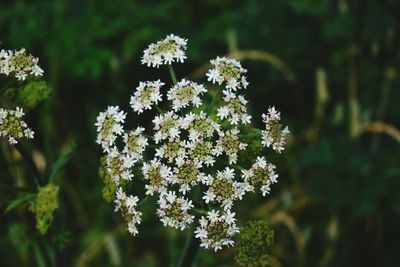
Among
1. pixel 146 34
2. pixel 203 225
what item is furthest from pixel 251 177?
pixel 146 34

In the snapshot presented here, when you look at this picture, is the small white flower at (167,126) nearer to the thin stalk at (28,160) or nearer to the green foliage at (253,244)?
the green foliage at (253,244)

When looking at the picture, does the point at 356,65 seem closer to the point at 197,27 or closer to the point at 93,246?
the point at 197,27

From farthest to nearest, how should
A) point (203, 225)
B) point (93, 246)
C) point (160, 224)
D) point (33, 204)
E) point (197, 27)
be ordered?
1. point (197, 27)
2. point (160, 224)
3. point (93, 246)
4. point (33, 204)
5. point (203, 225)

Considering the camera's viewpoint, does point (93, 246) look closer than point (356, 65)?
Yes

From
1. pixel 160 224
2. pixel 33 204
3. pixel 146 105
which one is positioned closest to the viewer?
pixel 146 105

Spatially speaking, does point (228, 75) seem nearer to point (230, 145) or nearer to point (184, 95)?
point (184, 95)

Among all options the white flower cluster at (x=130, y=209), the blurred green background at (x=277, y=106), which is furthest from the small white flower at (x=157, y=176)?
the blurred green background at (x=277, y=106)

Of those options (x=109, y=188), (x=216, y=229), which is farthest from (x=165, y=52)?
(x=216, y=229)
